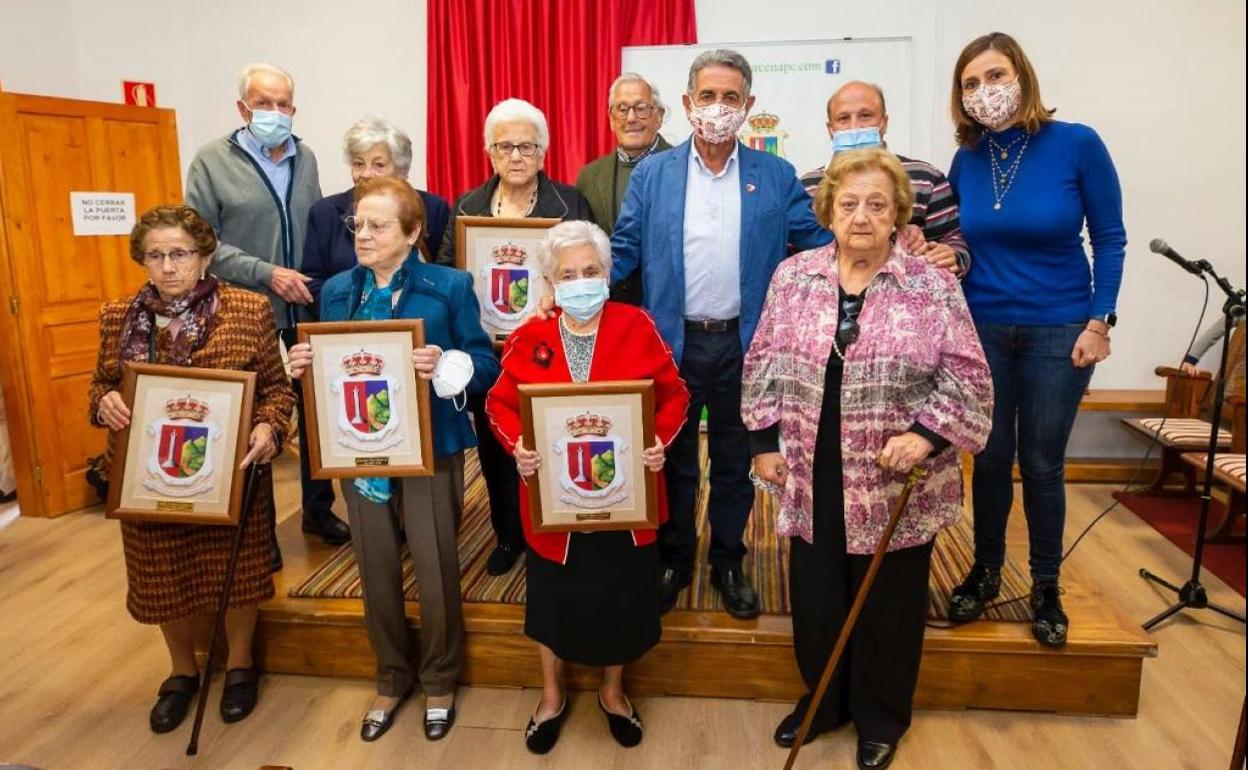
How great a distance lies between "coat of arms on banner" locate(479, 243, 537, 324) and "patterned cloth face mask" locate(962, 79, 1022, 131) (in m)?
1.31

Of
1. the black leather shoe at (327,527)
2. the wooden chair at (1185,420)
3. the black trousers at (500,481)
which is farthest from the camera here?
the wooden chair at (1185,420)

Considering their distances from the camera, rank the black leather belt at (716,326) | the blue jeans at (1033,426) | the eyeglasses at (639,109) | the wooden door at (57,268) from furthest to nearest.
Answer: the wooden door at (57,268), the eyeglasses at (639,109), the black leather belt at (716,326), the blue jeans at (1033,426)

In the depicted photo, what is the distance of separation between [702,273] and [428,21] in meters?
3.47

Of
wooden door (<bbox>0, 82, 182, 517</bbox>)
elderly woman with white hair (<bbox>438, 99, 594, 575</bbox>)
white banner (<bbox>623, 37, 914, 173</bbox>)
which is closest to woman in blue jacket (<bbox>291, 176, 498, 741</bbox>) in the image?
elderly woman with white hair (<bbox>438, 99, 594, 575</bbox>)

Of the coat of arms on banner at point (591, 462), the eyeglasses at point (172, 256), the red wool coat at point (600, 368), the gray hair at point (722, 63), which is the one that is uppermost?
the gray hair at point (722, 63)

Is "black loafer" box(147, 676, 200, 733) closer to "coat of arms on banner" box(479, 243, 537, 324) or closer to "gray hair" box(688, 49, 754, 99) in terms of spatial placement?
"coat of arms on banner" box(479, 243, 537, 324)

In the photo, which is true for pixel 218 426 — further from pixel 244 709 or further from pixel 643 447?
pixel 643 447

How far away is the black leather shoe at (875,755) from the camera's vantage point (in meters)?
2.31

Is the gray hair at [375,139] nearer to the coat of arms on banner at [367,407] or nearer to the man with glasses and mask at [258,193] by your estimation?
the man with glasses and mask at [258,193]

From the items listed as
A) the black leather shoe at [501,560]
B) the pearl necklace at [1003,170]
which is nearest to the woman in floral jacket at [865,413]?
the pearl necklace at [1003,170]

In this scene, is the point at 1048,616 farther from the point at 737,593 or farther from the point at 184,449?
the point at 184,449

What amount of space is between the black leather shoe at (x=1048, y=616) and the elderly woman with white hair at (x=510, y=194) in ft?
5.32

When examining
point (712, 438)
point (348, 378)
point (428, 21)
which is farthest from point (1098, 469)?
point (428, 21)

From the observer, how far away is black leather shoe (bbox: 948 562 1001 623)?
2.62m
